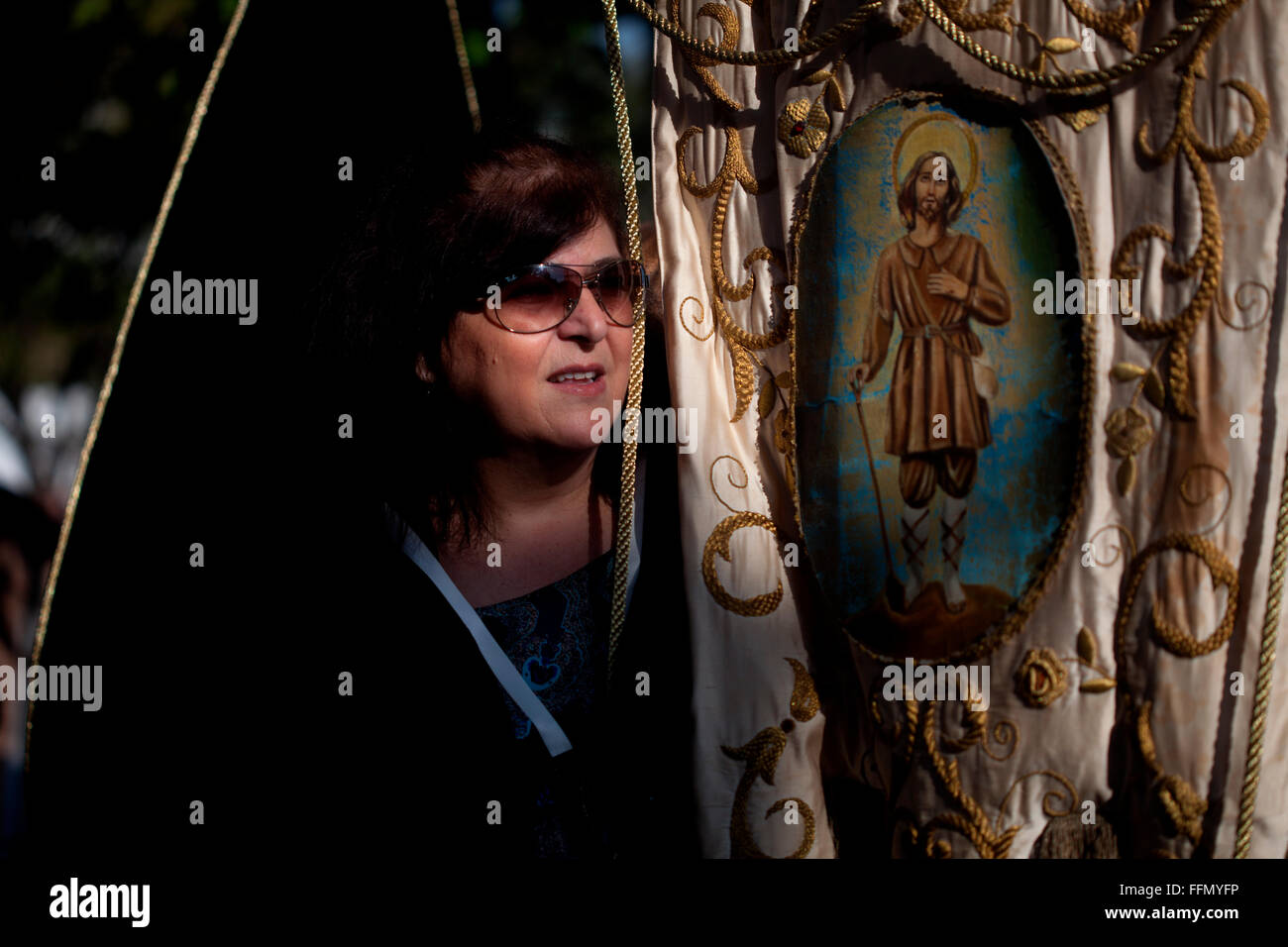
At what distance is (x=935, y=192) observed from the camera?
1.19 metres

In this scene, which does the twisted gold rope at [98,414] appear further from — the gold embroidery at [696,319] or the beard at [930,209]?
the beard at [930,209]

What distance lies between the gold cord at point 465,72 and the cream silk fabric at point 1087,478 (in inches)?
16.0

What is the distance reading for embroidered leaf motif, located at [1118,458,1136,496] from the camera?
1.08 meters

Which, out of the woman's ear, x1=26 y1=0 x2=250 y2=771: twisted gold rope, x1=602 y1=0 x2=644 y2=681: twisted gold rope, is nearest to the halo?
x1=602 y1=0 x2=644 y2=681: twisted gold rope

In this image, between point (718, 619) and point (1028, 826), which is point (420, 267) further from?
point (1028, 826)

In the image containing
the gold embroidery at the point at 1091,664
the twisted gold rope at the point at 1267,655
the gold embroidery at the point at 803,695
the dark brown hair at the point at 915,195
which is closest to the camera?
the twisted gold rope at the point at 1267,655

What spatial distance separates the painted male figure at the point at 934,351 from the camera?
1174 millimetres

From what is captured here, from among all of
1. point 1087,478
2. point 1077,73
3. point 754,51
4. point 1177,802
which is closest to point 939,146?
point 1077,73

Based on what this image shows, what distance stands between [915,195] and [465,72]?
889mm

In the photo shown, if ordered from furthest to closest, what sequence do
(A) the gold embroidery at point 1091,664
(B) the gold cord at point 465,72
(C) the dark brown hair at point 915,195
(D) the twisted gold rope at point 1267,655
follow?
(B) the gold cord at point 465,72 < (C) the dark brown hair at point 915,195 < (A) the gold embroidery at point 1091,664 < (D) the twisted gold rope at point 1267,655

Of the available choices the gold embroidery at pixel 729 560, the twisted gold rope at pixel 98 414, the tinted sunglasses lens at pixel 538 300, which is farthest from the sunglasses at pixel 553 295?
the twisted gold rope at pixel 98 414

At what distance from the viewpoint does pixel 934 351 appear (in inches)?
47.1

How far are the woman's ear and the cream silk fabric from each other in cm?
45

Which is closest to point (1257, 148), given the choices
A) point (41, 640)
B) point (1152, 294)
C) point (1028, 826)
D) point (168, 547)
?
point (1152, 294)
